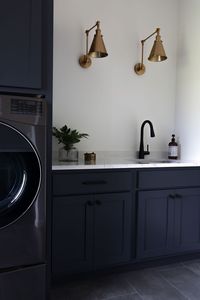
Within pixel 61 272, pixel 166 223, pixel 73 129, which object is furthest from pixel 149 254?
pixel 73 129

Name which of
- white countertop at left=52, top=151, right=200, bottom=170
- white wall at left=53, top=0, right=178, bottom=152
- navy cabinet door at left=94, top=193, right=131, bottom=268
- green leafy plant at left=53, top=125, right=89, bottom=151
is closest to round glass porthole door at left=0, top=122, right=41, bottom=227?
navy cabinet door at left=94, top=193, right=131, bottom=268

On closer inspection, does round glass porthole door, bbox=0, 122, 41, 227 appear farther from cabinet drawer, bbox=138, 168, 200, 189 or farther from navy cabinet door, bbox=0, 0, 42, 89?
cabinet drawer, bbox=138, 168, 200, 189

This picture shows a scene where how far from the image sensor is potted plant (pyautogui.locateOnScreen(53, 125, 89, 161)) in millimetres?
2338

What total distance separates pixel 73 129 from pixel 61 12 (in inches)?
39.9

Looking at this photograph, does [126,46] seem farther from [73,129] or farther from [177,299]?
[177,299]

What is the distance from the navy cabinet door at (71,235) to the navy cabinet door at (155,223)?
0.42 metres

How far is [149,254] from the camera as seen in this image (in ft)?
7.23

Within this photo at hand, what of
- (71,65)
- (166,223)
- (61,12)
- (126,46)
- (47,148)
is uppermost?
(61,12)

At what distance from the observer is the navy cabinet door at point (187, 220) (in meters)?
2.29

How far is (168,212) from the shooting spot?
2252mm

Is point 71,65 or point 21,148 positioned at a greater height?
point 71,65

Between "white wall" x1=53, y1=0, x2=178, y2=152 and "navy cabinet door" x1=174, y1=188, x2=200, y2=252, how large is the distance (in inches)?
27.7

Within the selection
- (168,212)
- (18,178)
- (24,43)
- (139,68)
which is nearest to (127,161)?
(168,212)

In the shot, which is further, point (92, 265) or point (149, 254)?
point (149, 254)
